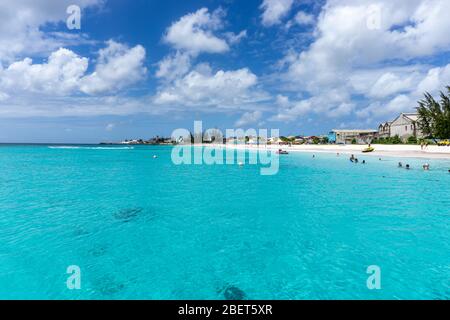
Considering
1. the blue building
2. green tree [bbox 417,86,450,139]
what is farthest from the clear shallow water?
the blue building

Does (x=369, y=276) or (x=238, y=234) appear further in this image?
(x=238, y=234)

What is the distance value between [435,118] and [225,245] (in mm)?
89767

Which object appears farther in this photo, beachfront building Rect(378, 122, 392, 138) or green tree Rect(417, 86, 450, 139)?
beachfront building Rect(378, 122, 392, 138)

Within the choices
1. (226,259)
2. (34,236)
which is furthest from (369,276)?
(34,236)

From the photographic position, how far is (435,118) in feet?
244

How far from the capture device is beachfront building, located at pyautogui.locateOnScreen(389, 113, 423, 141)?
88.9 m

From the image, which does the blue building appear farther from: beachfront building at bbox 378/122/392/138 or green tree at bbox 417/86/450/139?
green tree at bbox 417/86/450/139

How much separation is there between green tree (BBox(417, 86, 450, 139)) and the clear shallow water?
224ft
